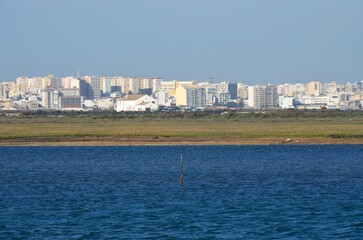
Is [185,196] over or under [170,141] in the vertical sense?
under

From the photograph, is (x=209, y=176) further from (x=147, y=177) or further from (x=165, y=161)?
Answer: (x=165, y=161)

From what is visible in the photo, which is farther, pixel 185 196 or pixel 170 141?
pixel 170 141

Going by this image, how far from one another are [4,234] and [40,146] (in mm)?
38084

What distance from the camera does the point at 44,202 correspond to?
32562mm

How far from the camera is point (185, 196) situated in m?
33.9

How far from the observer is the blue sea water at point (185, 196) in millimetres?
26453

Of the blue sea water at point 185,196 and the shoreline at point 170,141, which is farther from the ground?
the shoreline at point 170,141

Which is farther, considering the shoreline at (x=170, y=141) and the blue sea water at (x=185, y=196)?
the shoreline at (x=170, y=141)

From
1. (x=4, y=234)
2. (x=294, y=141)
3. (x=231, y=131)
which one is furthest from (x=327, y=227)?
(x=231, y=131)

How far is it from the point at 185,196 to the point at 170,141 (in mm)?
29666

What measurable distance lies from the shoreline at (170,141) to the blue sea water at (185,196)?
6.45 m

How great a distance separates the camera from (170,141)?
6353 centimetres

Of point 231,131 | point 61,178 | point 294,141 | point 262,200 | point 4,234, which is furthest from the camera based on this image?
point 231,131

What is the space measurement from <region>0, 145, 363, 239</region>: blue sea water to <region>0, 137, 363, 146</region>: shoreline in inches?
254
